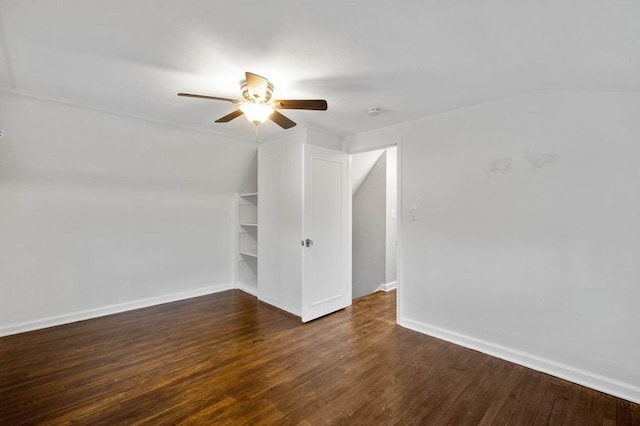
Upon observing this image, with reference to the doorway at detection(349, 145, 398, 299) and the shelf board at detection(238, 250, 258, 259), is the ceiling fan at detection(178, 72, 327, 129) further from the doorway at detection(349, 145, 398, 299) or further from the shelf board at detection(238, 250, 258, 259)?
the shelf board at detection(238, 250, 258, 259)

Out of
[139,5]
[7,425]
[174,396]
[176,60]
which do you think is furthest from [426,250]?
[7,425]

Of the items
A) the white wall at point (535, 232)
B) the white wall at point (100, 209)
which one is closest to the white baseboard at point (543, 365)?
the white wall at point (535, 232)

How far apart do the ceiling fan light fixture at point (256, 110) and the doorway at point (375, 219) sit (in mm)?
2573

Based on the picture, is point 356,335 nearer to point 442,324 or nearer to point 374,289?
point 442,324

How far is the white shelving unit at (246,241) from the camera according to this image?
4941 millimetres

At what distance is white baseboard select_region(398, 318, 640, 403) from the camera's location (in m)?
2.11

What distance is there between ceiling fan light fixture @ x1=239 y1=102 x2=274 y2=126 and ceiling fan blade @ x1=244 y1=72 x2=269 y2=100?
0.20ft

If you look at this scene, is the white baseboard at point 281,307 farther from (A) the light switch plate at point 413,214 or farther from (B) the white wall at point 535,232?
(A) the light switch plate at point 413,214

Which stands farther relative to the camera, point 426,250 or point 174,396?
point 426,250

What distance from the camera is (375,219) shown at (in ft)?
16.0

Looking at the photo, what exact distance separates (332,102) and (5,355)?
384 cm

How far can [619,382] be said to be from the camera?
212cm

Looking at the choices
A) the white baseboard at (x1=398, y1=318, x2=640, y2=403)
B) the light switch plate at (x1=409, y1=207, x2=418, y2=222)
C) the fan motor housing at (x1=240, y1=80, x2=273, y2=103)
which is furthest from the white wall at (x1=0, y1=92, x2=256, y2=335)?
the white baseboard at (x1=398, y1=318, x2=640, y2=403)

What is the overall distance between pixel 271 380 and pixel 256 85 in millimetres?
2237
